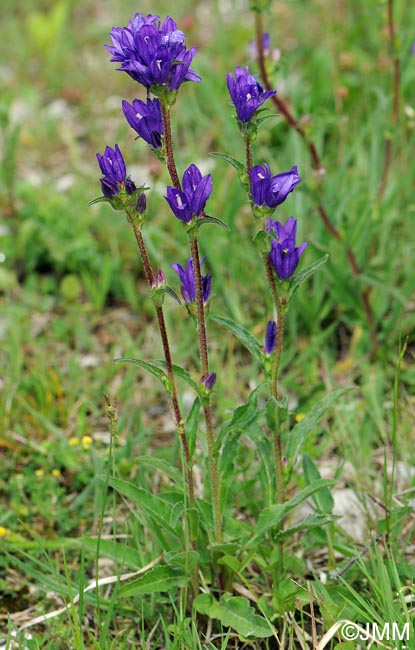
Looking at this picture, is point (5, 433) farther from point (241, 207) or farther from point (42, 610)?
point (241, 207)

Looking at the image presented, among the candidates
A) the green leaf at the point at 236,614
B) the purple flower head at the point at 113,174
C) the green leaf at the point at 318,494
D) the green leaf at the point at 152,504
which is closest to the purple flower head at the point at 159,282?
the purple flower head at the point at 113,174

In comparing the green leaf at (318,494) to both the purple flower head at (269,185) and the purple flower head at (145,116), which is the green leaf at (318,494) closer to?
the purple flower head at (269,185)

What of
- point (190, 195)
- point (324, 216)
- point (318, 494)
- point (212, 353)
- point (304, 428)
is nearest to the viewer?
point (190, 195)

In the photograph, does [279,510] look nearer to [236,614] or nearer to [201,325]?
[236,614]

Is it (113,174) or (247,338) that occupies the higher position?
(113,174)

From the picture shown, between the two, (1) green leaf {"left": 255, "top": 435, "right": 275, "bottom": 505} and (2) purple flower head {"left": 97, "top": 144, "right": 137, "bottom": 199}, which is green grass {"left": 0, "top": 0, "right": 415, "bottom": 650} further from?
(2) purple flower head {"left": 97, "top": 144, "right": 137, "bottom": 199}

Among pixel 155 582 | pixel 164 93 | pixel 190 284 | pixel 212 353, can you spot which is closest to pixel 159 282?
pixel 190 284

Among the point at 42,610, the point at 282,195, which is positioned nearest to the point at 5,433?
the point at 42,610

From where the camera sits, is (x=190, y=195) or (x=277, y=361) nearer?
(x=190, y=195)
